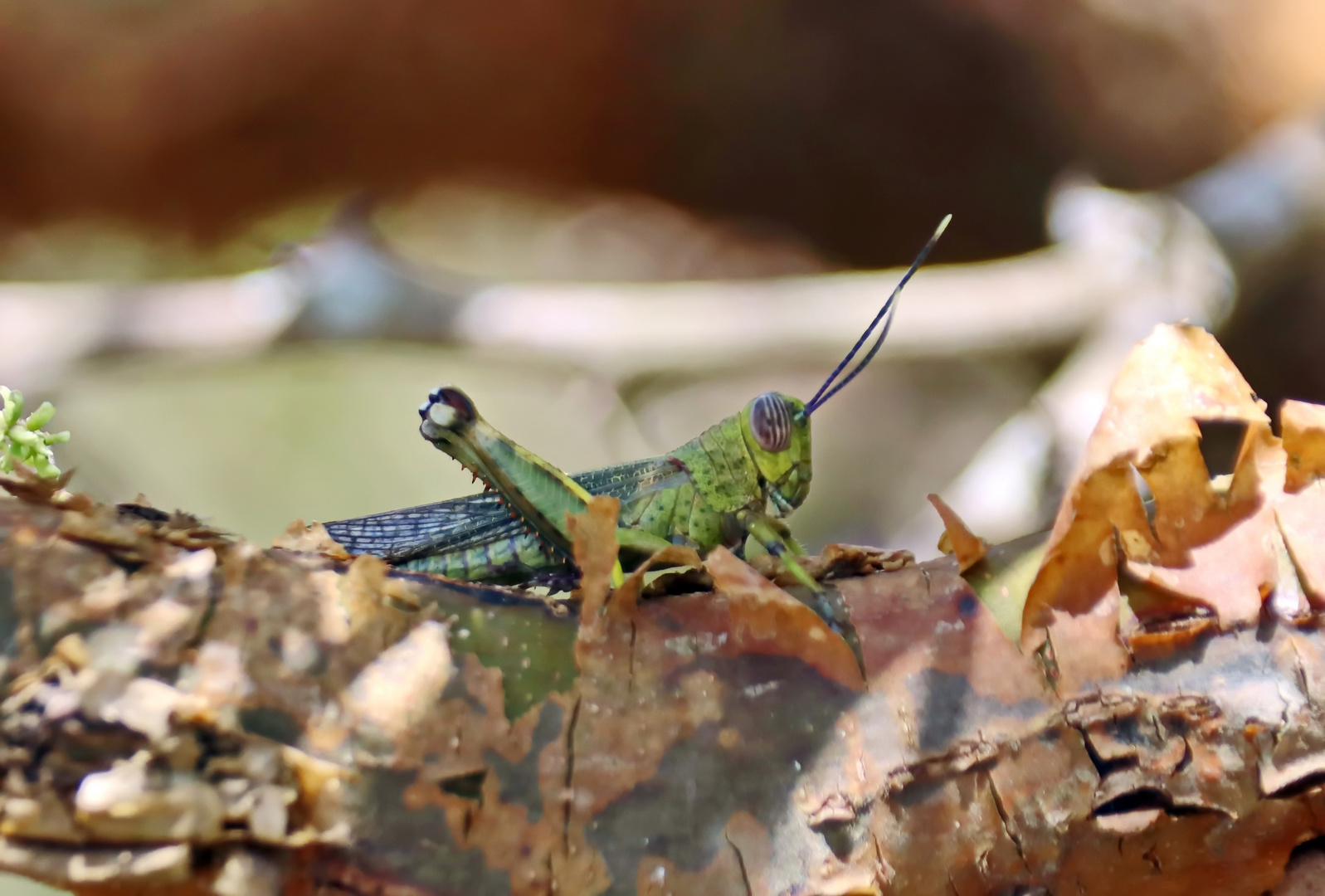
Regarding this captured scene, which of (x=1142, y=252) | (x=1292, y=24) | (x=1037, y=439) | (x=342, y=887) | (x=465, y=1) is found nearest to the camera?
(x=342, y=887)

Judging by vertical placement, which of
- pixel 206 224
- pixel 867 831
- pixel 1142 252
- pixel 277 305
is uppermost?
pixel 206 224

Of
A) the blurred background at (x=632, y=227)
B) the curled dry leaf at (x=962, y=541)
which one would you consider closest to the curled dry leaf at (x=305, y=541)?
the curled dry leaf at (x=962, y=541)

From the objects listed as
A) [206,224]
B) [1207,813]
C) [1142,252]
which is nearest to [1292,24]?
[1142,252]

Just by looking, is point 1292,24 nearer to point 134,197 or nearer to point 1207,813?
point 1207,813

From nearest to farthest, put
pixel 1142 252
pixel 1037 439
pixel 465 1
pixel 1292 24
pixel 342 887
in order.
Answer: pixel 342 887 < pixel 1037 439 < pixel 1142 252 < pixel 1292 24 < pixel 465 1

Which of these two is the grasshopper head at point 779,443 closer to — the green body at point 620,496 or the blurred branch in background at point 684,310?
the green body at point 620,496

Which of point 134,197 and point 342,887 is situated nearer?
point 342,887

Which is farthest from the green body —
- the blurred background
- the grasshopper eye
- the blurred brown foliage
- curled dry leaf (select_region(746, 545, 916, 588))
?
the blurred brown foliage
